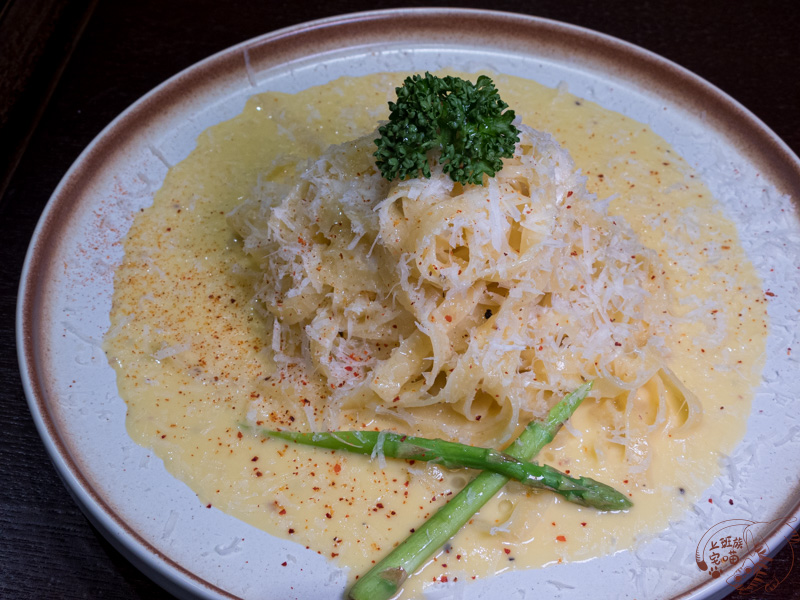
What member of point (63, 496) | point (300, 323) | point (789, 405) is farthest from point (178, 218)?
point (789, 405)

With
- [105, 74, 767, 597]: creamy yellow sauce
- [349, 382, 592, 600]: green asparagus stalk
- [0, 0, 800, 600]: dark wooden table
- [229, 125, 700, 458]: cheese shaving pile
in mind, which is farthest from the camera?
[0, 0, 800, 600]: dark wooden table

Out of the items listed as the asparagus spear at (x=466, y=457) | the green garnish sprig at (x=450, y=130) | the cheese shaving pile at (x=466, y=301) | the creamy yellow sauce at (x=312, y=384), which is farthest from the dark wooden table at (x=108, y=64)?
the green garnish sprig at (x=450, y=130)

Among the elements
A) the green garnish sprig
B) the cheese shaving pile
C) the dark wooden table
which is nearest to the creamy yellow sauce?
the cheese shaving pile

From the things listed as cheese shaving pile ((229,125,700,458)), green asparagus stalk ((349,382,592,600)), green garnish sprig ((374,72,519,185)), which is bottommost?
green asparagus stalk ((349,382,592,600))

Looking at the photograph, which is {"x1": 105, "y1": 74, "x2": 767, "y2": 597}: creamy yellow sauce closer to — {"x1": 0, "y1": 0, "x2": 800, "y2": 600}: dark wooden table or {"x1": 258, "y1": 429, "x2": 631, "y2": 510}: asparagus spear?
{"x1": 258, "y1": 429, "x2": 631, "y2": 510}: asparagus spear

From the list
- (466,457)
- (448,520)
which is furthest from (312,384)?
(448,520)

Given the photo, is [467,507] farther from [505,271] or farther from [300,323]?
[300,323]
